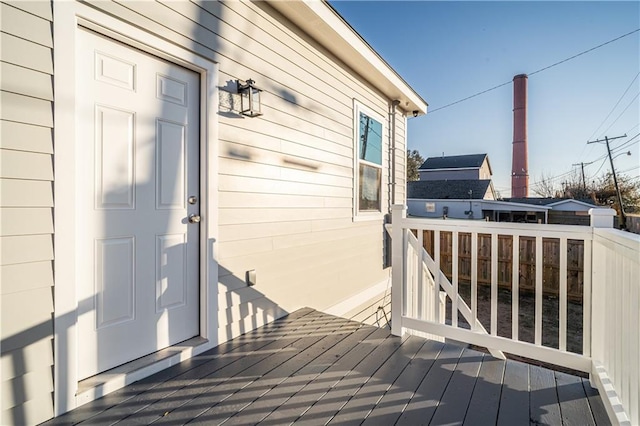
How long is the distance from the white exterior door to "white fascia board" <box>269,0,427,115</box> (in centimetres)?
134

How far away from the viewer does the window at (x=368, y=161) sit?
436 centimetres

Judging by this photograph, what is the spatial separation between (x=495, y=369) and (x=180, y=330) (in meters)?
2.09

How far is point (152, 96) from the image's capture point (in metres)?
2.01

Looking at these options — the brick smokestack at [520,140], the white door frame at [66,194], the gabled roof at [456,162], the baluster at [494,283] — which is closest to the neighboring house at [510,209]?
the brick smokestack at [520,140]

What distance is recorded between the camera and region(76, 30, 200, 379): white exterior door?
5.63 feet

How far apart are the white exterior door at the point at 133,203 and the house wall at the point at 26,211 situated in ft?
0.58

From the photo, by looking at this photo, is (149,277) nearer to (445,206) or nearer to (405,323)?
(405,323)

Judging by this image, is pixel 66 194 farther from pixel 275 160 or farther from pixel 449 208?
pixel 449 208

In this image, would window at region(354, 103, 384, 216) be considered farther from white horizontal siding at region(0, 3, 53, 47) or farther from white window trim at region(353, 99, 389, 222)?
white horizontal siding at region(0, 3, 53, 47)

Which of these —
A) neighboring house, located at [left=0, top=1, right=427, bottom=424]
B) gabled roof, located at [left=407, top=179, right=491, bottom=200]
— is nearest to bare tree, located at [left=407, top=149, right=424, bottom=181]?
gabled roof, located at [left=407, top=179, right=491, bottom=200]

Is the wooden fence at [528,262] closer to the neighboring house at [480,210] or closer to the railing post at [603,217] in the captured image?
the neighboring house at [480,210]

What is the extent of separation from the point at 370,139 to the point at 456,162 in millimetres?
21508

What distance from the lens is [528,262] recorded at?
8.38 meters

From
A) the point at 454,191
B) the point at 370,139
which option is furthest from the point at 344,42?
the point at 454,191
